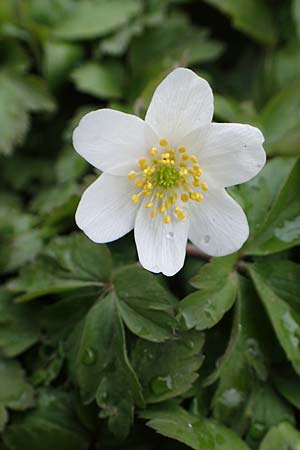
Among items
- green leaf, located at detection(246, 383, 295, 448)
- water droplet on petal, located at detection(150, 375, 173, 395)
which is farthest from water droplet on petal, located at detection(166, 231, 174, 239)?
green leaf, located at detection(246, 383, 295, 448)

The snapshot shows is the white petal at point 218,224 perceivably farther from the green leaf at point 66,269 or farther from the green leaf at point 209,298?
the green leaf at point 66,269

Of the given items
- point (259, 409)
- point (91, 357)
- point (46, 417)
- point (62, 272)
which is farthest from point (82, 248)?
point (259, 409)

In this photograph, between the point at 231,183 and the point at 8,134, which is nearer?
the point at 231,183

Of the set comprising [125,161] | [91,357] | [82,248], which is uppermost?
[125,161]

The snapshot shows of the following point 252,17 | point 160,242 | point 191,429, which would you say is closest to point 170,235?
point 160,242

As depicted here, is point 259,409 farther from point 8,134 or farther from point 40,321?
point 8,134

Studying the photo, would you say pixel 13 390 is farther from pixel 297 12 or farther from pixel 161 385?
pixel 297 12
